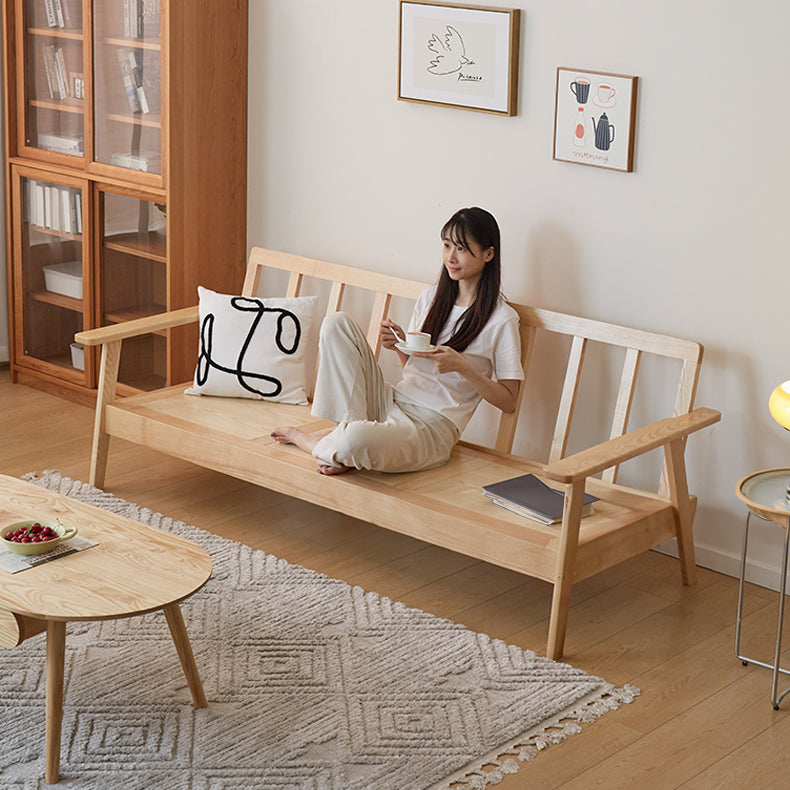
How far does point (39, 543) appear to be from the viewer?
8.25 feet

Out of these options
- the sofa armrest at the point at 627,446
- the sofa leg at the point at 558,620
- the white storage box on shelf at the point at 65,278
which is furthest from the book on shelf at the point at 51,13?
the sofa leg at the point at 558,620

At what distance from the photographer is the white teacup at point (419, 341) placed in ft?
11.0

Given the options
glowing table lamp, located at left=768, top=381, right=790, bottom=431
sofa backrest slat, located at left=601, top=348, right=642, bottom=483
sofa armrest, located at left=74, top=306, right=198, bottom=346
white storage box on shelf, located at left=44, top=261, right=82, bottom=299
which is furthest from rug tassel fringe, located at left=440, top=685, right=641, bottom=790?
white storage box on shelf, located at left=44, top=261, right=82, bottom=299

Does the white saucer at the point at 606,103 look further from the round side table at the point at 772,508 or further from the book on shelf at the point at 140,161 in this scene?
the book on shelf at the point at 140,161

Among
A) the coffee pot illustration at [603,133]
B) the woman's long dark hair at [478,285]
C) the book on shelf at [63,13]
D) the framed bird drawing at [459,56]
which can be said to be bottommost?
the woman's long dark hair at [478,285]

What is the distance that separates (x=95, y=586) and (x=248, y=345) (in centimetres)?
161

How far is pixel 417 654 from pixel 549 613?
46 centimetres

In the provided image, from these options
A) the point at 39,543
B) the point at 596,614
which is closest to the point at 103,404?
the point at 39,543

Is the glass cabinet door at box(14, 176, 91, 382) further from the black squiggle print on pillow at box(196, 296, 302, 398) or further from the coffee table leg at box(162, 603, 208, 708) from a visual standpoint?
the coffee table leg at box(162, 603, 208, 708)

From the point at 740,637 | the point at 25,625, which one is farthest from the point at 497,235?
the point at 25,625

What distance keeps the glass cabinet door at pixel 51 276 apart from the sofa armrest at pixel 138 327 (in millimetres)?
612

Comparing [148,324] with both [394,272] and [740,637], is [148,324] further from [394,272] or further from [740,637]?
[740,637]

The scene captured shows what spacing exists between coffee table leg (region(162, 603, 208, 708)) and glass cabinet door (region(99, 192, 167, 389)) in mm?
1945

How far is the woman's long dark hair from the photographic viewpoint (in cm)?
345
